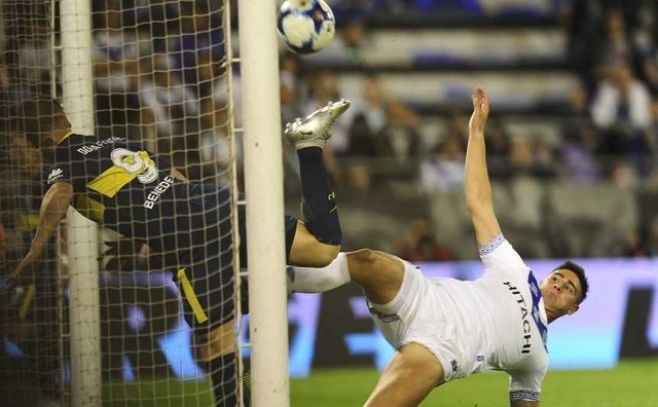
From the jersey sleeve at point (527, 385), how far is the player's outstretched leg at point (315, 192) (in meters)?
1.18

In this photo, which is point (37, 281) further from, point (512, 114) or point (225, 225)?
point (512, 114)

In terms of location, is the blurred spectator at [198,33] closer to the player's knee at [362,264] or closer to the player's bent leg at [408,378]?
the player's knee at [362,264]

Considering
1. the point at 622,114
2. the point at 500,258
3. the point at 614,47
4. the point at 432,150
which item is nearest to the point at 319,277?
the point at 500,258

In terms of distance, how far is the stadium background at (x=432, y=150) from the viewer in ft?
26.2

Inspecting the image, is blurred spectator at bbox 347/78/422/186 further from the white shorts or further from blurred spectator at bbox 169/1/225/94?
the white shorts

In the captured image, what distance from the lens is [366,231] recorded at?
11.7 metres

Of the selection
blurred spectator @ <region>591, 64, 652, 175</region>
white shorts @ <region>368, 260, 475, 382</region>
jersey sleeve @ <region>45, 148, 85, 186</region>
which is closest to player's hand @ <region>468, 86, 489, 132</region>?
white shorts @ <region>368, 260, 475, 382</region>

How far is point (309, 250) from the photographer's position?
6426mm

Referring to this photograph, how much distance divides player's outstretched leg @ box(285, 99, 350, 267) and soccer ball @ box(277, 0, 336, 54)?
296mm

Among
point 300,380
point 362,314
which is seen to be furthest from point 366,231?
point 300,380

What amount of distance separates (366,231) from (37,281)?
14.2ft

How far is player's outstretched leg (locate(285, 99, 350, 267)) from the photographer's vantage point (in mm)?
6215

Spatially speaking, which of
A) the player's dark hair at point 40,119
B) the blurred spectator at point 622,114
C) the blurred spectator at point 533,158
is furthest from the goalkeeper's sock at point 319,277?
→ the blurred spectator at point 622,114

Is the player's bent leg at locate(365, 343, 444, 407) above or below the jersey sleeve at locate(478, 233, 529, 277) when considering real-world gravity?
below
